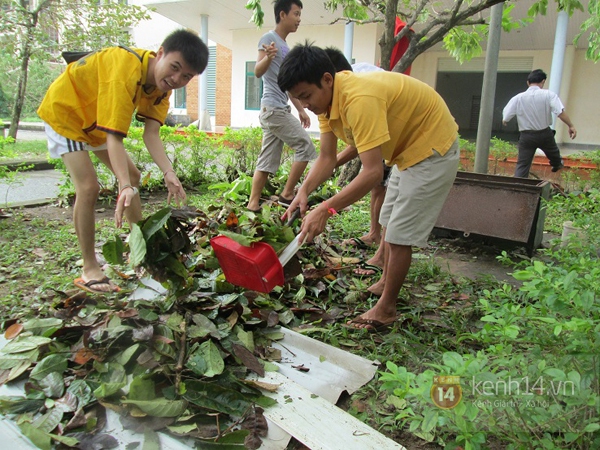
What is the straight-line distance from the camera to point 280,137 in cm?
493

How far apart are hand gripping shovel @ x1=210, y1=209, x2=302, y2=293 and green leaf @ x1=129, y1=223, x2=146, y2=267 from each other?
400mm

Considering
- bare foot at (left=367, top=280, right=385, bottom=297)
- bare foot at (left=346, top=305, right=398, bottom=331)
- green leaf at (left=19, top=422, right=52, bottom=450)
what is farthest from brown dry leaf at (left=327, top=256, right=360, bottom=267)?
green leaf at (left=19, top=422, right=52, bottom=450)

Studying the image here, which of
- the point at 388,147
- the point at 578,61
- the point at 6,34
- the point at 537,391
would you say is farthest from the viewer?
the point at 578,61

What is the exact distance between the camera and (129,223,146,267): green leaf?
235 centimetres

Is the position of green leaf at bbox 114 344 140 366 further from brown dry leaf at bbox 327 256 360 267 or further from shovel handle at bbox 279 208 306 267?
brown dry leaf at bbox 327 256 360 267

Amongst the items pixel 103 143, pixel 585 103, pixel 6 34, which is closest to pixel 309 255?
pixel 103 143

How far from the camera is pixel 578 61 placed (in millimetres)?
15242

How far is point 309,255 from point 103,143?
1.79 meters

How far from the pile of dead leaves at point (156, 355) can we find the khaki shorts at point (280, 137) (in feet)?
6.65

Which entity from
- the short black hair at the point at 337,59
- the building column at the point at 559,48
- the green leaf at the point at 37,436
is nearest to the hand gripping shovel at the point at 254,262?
the green leaf at the point at 37,436

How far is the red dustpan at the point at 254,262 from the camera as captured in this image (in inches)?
98.7

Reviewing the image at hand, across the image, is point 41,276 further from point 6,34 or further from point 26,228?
point 6,34

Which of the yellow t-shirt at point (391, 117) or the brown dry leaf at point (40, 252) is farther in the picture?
the brown dry leaf at point (40, 252)

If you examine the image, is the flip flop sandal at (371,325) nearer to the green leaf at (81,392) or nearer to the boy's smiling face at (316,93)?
the boy's smiling face at (316,93)
